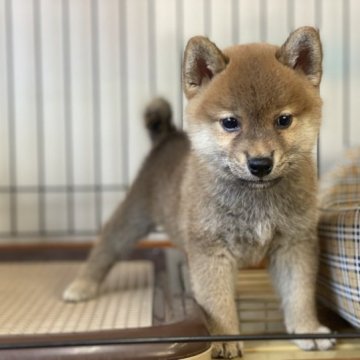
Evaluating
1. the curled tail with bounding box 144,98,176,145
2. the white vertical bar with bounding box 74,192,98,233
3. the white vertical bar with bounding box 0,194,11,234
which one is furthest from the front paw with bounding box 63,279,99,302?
the white vertical bar with bounding box 0,194,11,234

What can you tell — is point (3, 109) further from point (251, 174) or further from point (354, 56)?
point (251, 174)

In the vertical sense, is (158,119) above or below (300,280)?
above

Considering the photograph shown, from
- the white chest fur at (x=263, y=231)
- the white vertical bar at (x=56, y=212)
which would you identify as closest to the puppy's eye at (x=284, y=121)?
the white chest fur at (x=263, y=231)

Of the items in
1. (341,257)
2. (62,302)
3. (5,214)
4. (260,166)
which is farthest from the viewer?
(5,214)

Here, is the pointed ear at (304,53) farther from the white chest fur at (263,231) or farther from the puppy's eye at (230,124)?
the white chest fur at (263,231)

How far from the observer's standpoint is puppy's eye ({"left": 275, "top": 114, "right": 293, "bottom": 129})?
123 centimetres

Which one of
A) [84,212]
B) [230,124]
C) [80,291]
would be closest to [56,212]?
[84,212]

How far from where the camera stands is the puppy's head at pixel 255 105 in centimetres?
121

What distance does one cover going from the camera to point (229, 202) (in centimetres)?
134

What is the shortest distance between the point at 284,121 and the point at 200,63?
0.80 feet

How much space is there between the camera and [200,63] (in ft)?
4.40

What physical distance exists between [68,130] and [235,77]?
1591 mm

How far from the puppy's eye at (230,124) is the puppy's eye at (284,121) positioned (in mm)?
83

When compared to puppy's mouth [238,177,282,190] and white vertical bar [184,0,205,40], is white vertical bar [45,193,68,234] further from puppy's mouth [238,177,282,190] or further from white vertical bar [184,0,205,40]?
puppy's mouth [238,177,282,190]
